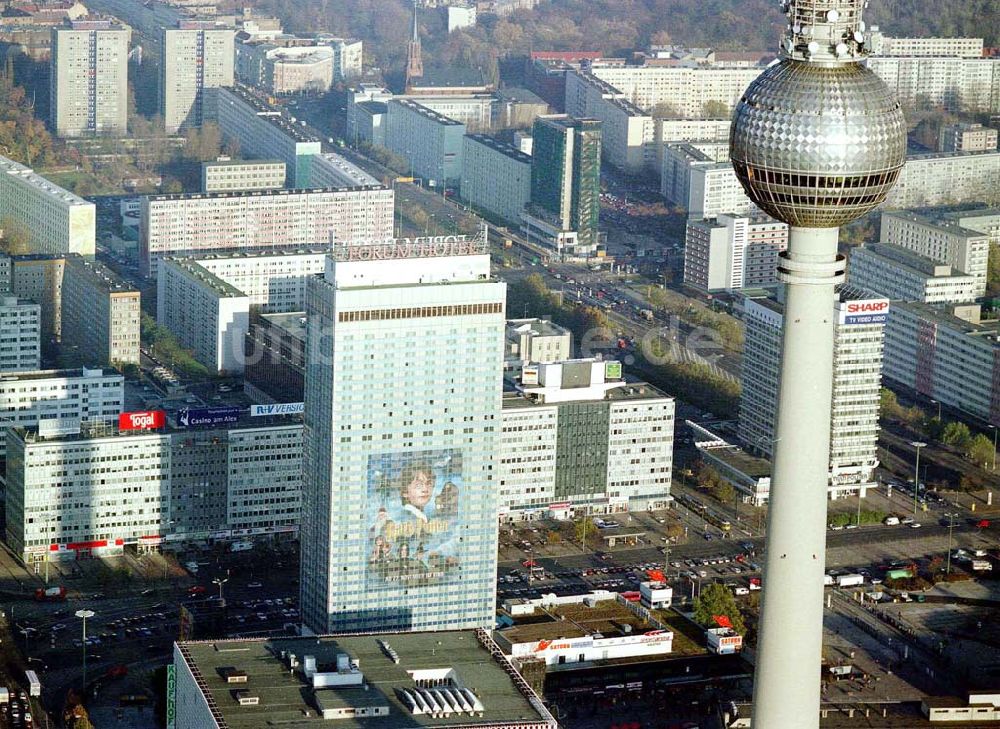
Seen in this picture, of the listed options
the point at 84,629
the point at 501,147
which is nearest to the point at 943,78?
the point at 501,147

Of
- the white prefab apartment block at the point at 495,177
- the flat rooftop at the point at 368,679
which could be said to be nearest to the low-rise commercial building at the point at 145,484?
the flat rooftop at the point at 368,679

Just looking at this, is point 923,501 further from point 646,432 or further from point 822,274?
point 822,274

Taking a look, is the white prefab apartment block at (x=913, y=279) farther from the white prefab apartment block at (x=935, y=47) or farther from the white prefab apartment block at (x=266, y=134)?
the white prefab apartment block at (x=935, y=47)

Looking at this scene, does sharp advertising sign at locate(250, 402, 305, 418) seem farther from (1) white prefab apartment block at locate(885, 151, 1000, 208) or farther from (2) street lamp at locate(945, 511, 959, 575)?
(1) white prefab apartment block at locate(885, 151, 1000, 208)

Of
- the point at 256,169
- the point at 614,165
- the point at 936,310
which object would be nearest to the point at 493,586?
the point at 936,310

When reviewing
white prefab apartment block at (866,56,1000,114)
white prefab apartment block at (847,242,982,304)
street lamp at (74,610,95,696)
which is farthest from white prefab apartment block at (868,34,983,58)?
street lamp at (74,610,95,696)
